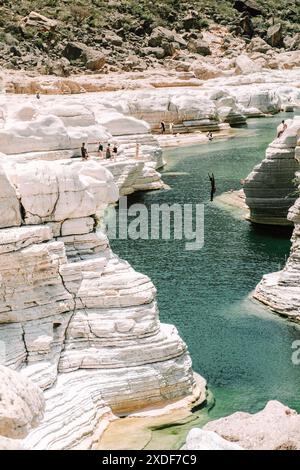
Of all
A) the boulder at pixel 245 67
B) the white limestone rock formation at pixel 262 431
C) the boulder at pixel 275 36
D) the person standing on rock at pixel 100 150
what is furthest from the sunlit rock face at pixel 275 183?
the boulder at pixel 275 36

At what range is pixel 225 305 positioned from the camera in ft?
82.0

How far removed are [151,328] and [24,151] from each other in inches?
515

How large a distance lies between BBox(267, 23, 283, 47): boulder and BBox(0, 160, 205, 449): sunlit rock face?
345ft

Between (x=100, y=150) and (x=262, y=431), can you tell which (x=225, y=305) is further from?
(x=100, y=150)

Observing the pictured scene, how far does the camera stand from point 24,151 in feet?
91.8

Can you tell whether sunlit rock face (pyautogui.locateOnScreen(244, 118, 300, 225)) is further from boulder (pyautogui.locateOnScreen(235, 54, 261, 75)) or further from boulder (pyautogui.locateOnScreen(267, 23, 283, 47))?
boulder (pyautogui.locateOnScreen(267, 23, 283, 47))

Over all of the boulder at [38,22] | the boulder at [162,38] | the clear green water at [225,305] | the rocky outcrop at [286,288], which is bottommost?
the clear green water at [225,305]

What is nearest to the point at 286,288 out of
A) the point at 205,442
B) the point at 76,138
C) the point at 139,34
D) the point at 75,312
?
the point at 75,312

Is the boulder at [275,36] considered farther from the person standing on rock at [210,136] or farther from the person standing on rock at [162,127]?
the person standing on rock at [162,127]

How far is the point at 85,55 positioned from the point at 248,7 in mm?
48927

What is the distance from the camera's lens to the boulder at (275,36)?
116431mm

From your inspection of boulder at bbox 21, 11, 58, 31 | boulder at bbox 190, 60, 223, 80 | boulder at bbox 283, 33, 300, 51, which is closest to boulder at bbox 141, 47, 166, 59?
boulder at bbox 190, 60, 223, 80

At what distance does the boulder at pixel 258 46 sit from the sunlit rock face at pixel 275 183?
8027 centimetres

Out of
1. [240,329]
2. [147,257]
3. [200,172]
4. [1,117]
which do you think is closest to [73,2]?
[200,172]
